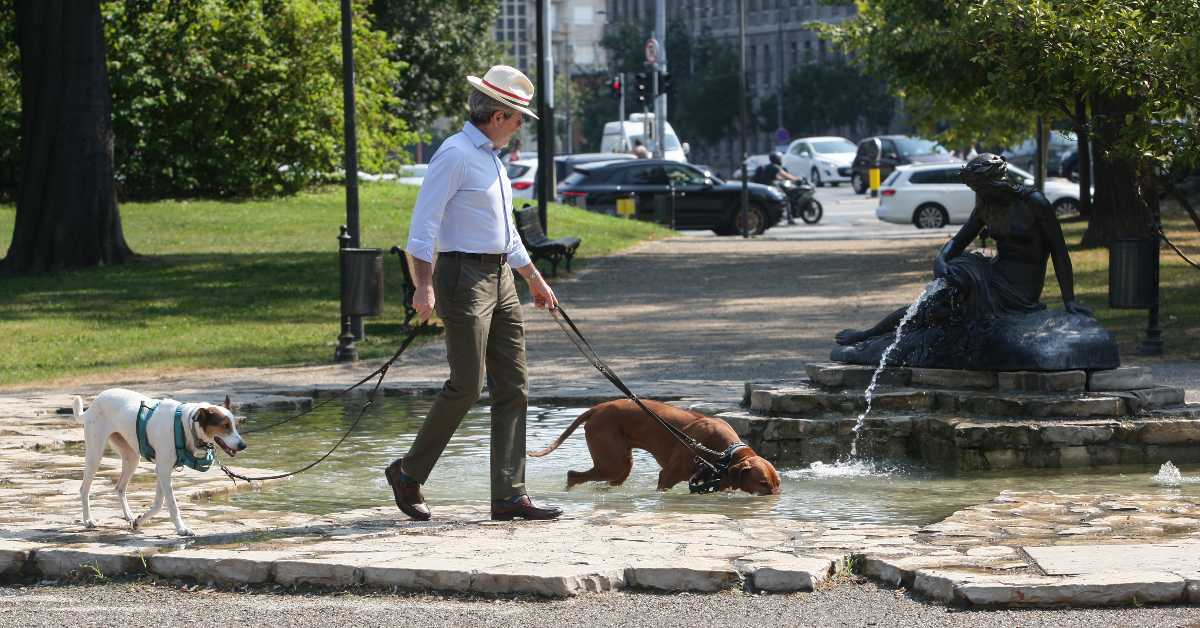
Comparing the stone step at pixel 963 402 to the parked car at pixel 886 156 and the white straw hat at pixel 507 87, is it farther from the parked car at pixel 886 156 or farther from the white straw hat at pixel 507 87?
the parked car at pixel 886 156

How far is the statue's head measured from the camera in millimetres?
10102

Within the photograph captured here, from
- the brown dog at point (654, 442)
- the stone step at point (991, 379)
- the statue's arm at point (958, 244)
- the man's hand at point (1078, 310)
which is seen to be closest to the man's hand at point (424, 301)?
Result: the brown dog at point (654, 442)

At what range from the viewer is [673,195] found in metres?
35.3

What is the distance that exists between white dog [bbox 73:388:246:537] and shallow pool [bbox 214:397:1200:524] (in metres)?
0.97

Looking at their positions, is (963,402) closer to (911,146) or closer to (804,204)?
(804,204)

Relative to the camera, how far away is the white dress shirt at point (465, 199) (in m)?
7.53

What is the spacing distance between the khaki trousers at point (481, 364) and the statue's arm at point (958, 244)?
10.9 feet

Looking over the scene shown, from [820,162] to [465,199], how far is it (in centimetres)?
5428

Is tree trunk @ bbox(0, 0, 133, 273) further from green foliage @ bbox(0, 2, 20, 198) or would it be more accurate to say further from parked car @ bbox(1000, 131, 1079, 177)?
parked car @ bbox(1000, 131, 1079, 177)

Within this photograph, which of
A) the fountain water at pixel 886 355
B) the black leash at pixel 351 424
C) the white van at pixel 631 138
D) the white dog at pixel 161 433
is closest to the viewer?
the white dog at pixel 161 433

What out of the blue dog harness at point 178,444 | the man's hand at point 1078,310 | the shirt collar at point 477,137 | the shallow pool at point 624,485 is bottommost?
the shallow pool at point 624,485

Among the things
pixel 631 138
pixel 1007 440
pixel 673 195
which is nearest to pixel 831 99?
pixel 631 138

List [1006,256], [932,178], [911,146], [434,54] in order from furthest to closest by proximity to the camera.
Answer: [911,146] → [434,54] → [932,178] → [1006,256]

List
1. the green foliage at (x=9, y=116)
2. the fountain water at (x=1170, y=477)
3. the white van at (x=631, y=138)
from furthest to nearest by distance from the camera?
the white van at (x=631, y=138) → the green foliage at (x=9, y=116) → the fountain water at (x=1170, y=477)
